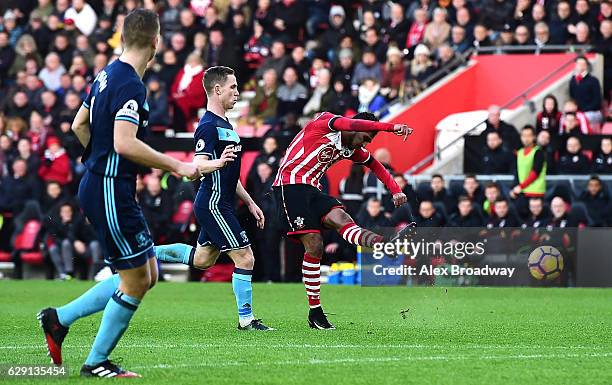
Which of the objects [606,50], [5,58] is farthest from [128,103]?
[5,58]

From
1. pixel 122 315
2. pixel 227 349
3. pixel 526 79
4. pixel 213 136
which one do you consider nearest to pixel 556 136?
pixel 526 79

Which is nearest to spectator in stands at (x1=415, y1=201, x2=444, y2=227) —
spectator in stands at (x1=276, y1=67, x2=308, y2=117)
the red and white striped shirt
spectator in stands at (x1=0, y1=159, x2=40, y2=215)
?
spectator in stands at (x1=276, y1=67, x2=308, y2=117)

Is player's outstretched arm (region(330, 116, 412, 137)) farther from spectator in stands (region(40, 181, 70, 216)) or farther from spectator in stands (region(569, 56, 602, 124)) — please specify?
spectator in stands (region(40, 181, 70, 216))

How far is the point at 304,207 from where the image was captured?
12.9m

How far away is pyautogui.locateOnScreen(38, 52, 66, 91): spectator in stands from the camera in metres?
28.0

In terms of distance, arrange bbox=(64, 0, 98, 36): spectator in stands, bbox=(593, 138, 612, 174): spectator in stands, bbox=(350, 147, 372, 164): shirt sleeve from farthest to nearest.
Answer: bbox=(64, 0, 98, 36): spectator in stands
bbox=(593, 138, 612, 174): spectator in stands
bbox=(350, 147, 372, 164): shirt sleeve

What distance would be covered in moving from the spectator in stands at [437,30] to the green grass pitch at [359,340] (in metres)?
7.83

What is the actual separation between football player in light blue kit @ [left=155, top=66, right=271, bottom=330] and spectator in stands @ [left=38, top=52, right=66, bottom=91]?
15961 millimetres

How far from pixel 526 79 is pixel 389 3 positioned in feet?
11.2

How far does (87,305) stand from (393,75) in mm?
16405

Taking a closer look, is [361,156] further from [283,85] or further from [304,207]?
[283,85]

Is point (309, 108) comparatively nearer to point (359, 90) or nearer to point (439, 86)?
point (359, 90)

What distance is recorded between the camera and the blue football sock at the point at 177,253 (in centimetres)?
1286

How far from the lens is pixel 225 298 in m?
17.8
